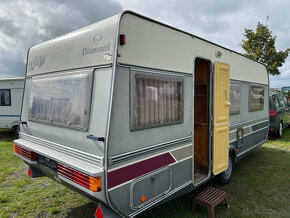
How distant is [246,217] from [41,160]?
3.03 metres

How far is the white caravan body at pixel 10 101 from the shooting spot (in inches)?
324

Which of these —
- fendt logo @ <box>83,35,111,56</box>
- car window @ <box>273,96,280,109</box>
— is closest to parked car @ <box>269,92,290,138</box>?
car window @ <box>273,96,280,109</box>

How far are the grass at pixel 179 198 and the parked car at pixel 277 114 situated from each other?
2.45m

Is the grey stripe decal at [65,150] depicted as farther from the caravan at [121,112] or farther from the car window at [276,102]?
the car window at [276,102]

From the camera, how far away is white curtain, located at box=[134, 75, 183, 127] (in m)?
2.43

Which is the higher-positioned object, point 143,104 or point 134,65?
point 134,65

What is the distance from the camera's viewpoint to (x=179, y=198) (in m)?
3.72

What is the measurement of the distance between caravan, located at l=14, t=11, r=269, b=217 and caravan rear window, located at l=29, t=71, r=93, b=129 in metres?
0.01

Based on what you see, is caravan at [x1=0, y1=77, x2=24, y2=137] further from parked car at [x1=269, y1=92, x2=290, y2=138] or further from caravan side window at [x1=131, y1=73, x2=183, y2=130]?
parked car at [x1=269, y1=92, x2=290, y2=138]

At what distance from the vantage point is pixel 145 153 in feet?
8.04

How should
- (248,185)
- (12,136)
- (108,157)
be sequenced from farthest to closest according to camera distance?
1. (12,136)
2. (248,185)
3. (108,157)

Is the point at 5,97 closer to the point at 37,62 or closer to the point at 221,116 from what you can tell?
the point at 37,62

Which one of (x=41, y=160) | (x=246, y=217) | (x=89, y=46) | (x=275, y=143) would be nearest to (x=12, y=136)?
(x=41, y=160)

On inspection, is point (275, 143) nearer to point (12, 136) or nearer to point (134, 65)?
point (134, 65)
